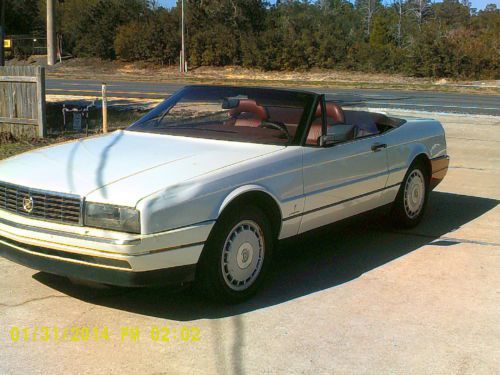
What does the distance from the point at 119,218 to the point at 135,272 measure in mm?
345

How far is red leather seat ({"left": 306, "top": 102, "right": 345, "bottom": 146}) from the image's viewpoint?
17.8 feet

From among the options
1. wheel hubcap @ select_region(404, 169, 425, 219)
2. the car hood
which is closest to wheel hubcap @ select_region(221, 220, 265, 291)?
the car hood

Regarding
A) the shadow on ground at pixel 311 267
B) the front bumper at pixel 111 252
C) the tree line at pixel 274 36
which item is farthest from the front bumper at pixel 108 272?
the tree line at pixel 274 36

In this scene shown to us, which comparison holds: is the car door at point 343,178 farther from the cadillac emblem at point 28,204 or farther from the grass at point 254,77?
the grass at point 254,77

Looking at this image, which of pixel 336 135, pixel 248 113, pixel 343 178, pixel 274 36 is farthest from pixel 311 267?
pixel 274 36

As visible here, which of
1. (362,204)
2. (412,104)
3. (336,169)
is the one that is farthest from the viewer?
(412,104)

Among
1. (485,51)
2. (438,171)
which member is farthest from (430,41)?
(438,171)

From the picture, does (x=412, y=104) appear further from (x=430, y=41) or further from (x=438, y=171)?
(x=430, y=41)

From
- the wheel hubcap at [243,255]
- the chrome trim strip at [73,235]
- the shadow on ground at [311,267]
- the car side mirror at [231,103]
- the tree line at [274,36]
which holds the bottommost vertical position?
the shadow on ground at [311,267]

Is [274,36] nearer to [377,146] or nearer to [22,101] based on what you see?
[22,101]

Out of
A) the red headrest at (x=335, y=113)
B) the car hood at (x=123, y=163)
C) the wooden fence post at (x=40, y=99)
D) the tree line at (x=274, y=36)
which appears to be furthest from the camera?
the tree line at (x=274, y=36)

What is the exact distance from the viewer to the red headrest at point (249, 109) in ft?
18.3

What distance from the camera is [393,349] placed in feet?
13.2

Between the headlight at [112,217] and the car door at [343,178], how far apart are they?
5.13 feet
